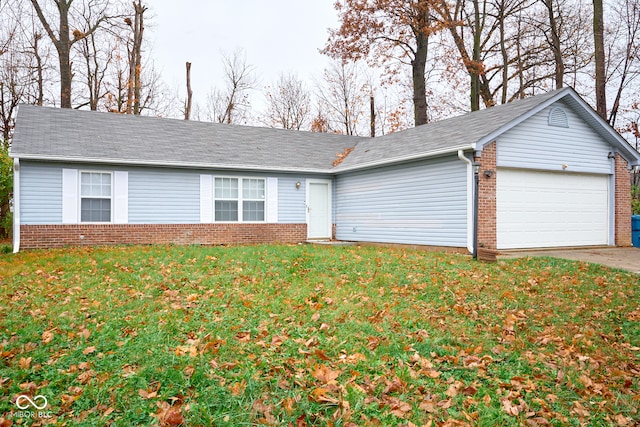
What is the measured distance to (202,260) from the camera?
29.2 feet

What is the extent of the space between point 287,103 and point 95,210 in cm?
2111

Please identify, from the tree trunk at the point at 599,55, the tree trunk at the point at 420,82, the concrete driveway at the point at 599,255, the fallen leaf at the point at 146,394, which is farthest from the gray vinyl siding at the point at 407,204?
the fallen leaf at the point at 146,394

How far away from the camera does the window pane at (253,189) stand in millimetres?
14797

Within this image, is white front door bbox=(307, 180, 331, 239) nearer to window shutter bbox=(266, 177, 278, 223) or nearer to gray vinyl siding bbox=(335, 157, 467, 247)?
gray vinyl siding bbox=(335, 157, 467, 247)

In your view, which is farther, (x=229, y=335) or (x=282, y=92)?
(x=282, y=92)

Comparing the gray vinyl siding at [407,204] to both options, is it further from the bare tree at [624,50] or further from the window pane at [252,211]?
the bare tree at [624,50]

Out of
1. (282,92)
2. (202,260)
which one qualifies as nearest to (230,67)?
(282,92)

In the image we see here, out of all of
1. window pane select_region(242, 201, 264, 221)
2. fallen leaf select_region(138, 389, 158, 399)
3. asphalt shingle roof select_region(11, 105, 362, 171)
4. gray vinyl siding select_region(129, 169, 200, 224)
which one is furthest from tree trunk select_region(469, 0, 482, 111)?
fallen leaf select_region(138, 389, 158, 399)

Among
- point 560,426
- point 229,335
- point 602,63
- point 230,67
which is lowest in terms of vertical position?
point 560,426

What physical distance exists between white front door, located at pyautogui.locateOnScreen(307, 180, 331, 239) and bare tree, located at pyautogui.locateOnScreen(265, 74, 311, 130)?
16.4 m

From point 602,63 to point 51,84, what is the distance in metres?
26.2

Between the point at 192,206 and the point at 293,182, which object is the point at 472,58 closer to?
the point at 293,182

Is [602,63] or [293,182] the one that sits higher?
[602,63]

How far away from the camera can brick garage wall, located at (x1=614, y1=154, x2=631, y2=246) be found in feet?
43.9
